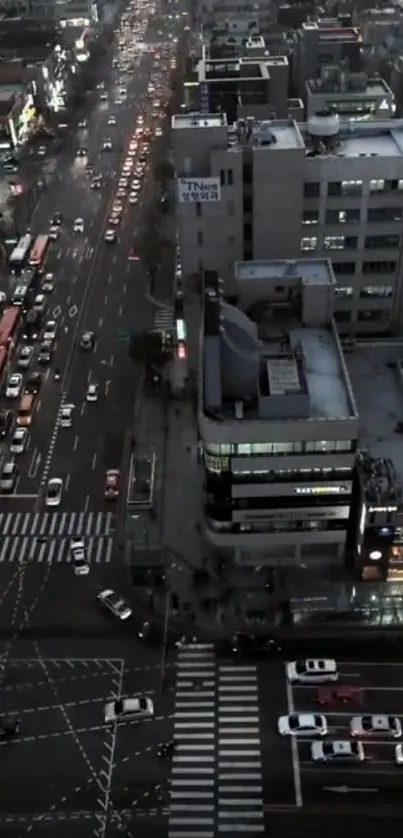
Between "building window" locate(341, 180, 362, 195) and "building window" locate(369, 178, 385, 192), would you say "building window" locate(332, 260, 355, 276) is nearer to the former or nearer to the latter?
"building window" locate(341, 180, 362, 195)

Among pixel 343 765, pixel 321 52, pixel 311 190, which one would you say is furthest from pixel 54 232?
pixel 343 765

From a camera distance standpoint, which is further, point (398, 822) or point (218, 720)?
point (218, 720)

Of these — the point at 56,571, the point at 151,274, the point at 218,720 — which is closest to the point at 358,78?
the point at 151,274

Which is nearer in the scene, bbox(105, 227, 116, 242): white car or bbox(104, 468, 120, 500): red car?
bbox(104, 468, 120, 500): red car

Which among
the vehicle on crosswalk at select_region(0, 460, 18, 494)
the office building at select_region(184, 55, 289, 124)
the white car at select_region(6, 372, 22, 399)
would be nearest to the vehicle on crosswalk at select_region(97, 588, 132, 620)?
the vehicle on crosswalk at select_region(0, 460, 18, 494)

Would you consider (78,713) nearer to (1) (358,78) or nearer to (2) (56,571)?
(2) (56,571)

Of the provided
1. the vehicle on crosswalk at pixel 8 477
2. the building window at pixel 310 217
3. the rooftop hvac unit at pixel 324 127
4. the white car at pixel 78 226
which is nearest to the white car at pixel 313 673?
the vehicle on crosswalk at pixel 8 477
